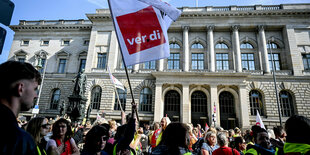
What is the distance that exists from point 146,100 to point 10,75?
20.3 meters

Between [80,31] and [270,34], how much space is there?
27237mm

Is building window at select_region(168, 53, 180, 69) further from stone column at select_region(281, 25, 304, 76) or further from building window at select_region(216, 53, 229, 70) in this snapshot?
stone column at select_region(281, 25, 304, 76)

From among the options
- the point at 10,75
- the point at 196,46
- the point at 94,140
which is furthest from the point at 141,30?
the point at 196,46

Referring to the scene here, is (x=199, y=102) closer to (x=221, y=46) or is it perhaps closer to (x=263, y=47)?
(x=221, y=46)

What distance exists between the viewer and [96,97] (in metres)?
22.1

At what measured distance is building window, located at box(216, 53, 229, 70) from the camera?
71.8 ft

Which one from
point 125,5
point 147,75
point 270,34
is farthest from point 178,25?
point 125,5

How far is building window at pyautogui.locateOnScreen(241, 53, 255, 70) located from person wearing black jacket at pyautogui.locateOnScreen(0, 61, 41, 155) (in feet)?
77.2

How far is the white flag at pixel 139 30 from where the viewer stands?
131 inches

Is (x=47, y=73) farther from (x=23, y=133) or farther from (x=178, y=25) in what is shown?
(x=23, y=133)

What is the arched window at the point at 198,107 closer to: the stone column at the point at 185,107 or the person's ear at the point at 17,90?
the stone column at the point at 185,107

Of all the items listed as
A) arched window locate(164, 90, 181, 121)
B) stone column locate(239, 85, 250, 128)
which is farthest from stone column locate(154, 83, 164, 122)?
stone column locate(239, 85, 250, 128)

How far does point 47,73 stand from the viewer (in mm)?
25250

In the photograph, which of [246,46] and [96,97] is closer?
[96,97]
